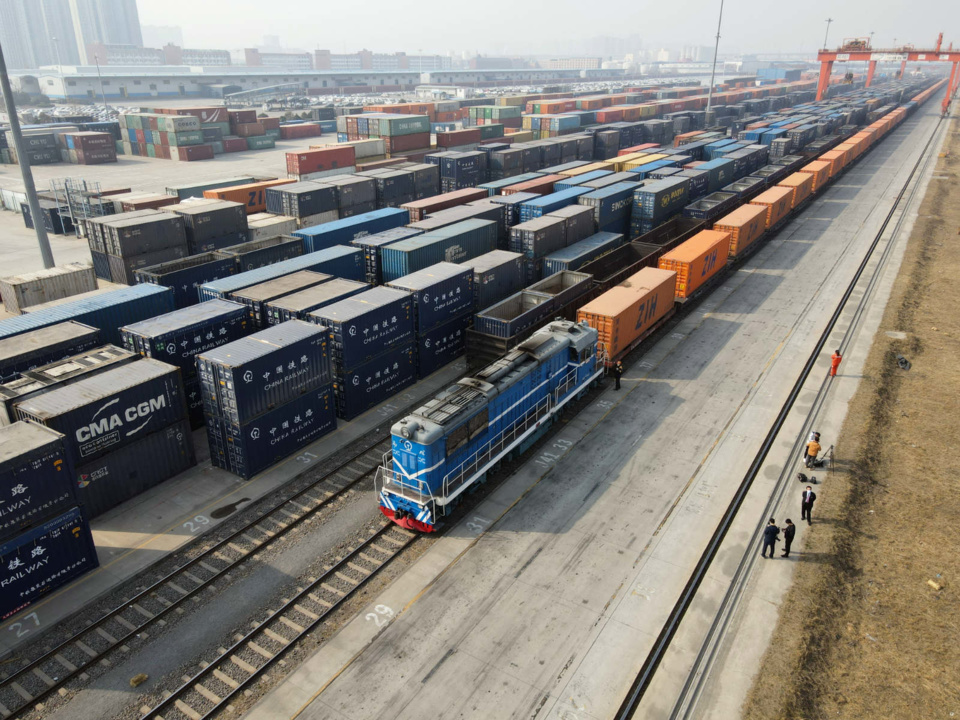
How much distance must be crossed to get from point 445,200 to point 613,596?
35.6m

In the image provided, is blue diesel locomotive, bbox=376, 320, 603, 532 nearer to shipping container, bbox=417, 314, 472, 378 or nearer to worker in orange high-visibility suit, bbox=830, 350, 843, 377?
shipping container, bbox=417, 314, 472, 378

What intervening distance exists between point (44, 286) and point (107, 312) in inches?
442

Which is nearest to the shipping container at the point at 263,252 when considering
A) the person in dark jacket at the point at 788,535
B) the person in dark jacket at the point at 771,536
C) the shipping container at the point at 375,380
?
the shipping container at the point at 375,380

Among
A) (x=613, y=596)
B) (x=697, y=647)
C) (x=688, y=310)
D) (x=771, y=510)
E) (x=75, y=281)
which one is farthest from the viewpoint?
(x=688, y=310)

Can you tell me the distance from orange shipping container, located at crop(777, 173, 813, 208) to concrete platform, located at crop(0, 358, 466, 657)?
5183 cm

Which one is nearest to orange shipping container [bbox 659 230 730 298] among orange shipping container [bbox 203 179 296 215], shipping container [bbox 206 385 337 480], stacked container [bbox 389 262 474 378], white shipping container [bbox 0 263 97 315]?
stacked container [bbox 389 262 474 378]

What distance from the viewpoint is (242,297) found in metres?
28.3

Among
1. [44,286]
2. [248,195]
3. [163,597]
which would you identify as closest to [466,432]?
[163,597]

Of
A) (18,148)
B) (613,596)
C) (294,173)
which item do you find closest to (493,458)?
(613,596)

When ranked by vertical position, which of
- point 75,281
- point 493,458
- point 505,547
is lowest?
point 505,547

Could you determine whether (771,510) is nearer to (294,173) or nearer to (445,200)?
(445,200)

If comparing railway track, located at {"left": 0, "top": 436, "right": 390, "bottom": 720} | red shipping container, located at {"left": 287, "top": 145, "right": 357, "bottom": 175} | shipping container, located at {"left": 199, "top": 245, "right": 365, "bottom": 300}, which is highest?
red shipping container, located at {"left": 287, "top": 145, "right": 357, "bottom": 175}

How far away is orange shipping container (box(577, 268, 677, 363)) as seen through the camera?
3069 centimetres

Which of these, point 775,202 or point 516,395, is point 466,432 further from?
point 775,202
